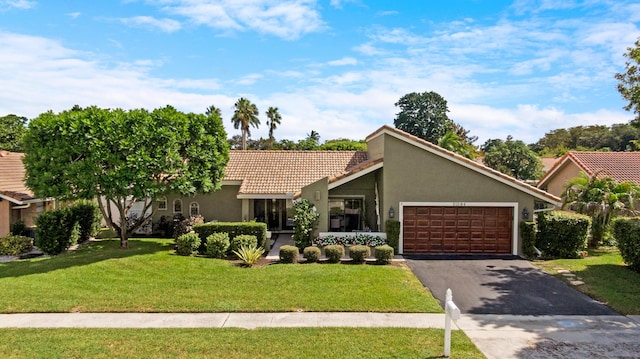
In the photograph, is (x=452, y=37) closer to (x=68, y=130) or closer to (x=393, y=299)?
(x=393, y=299)

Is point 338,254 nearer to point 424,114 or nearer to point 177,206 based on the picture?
point 177,206

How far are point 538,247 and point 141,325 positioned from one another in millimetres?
15919

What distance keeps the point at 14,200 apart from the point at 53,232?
2.60 m

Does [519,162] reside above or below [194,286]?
above

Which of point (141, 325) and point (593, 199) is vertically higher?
point (593, 199)

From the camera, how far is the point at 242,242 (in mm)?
16750

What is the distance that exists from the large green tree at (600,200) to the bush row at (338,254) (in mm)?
10394

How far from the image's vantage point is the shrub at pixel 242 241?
659 inches

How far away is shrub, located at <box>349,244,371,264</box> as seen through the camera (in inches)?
621

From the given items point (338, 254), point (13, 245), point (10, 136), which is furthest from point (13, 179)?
point (10, 136)

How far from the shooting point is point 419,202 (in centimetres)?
1762

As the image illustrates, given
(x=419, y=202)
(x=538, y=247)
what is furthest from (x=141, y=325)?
(x=538, y=247)

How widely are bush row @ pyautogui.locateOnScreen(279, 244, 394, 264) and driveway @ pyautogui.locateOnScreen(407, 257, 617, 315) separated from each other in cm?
109

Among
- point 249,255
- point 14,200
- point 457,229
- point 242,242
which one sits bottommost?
point 249,255
